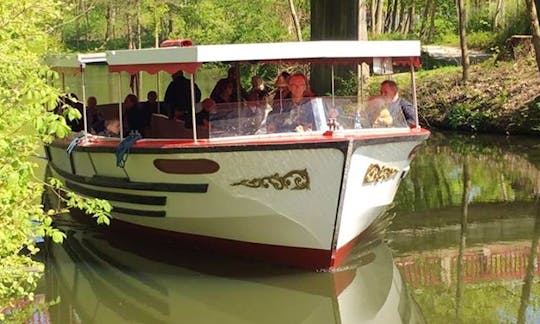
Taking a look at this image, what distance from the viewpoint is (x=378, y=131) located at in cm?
928

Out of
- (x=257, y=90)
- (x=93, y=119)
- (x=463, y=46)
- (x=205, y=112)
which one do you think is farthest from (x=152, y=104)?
(x=463, y=46)

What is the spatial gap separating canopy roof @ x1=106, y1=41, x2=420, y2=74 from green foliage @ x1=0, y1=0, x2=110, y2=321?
2711mm

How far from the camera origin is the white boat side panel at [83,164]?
36.2ft

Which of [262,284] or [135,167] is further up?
[135,167]

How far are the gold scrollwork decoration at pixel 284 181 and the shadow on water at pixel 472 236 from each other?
5.93ft

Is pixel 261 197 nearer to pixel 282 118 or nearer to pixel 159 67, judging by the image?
pixel 282 118

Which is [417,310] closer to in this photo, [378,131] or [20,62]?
[378,131]

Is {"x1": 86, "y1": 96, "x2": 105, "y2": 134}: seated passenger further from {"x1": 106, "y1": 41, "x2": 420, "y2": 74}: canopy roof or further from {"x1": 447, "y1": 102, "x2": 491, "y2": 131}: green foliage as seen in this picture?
{"x1": 447, "y1": 102, "x2": 491, "y2": 131}: green foliage

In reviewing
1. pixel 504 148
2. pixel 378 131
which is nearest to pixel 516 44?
pixel 504 148

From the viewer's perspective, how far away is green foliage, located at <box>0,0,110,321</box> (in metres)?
4.75

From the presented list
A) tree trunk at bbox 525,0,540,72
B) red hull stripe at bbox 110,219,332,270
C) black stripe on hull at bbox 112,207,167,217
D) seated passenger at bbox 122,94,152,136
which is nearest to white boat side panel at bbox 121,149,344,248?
red hull stripe at bbox 110,219,332,270

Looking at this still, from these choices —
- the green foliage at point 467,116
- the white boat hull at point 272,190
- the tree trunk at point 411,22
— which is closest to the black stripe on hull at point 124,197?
the white boat hull at point 272,190

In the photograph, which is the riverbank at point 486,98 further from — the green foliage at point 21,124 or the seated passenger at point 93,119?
the green foliage at point 21,124

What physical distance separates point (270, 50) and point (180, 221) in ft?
8.19
